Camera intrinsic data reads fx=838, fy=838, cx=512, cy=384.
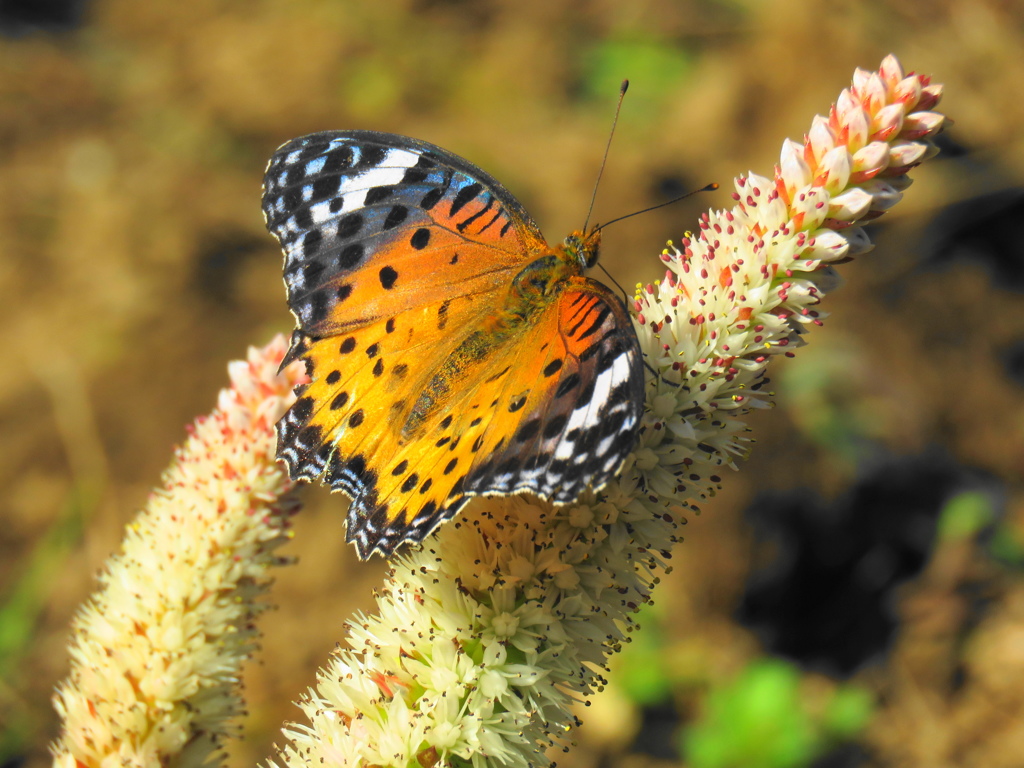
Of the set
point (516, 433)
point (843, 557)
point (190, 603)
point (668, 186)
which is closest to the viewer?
point (516, 433)

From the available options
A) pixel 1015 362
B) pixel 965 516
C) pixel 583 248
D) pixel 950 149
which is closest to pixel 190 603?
pixel 583 248

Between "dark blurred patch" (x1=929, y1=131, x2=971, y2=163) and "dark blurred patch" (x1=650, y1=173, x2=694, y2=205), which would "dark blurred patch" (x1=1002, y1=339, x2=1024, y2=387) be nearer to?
"dark blurred patch" (x1=929, y1=131, x2=971, y2=163)

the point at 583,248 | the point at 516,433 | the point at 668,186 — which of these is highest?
the point at 668,186

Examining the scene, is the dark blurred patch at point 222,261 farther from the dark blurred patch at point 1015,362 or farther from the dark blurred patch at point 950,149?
the dark blurred patch at point 1015,362

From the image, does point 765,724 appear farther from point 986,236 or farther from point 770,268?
point 986,236

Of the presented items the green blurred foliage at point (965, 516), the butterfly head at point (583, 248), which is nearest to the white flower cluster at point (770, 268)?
the butterfly head at point (583, 248)

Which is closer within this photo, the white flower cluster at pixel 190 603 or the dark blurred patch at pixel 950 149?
the white flower cluster at pixel 190 603
